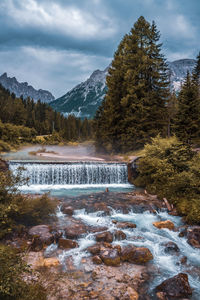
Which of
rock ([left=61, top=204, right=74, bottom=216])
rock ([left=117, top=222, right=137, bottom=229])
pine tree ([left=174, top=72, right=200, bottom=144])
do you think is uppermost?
pine tree ([left=174, top=72, right=200, bottom=144])

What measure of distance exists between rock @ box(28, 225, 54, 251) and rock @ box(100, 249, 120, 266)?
2.08m

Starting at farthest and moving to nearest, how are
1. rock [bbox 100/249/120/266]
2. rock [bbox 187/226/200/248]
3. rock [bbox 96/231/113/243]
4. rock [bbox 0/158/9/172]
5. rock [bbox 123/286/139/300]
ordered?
rock [bbox 0/158/9/172] < rock [bbox 96/231/113/243] < rock [bbox 187/226/200/248] < rock [bbox 100/249/120/266] < rock [bbox 123/286/139/300]

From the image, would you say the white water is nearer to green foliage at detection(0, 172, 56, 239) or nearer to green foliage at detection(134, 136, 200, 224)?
green foliage at detection(134, 136, 200, 224)

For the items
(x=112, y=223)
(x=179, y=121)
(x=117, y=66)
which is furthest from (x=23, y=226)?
(x=117, y=66)

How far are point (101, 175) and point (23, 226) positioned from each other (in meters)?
10.3

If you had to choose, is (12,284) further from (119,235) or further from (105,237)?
(119,235)

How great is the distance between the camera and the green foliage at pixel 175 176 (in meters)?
10.1

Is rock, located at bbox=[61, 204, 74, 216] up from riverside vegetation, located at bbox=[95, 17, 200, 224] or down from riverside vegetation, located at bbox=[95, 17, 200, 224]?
down

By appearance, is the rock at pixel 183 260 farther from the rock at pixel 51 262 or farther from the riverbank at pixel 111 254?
the rock at pixel 51 262

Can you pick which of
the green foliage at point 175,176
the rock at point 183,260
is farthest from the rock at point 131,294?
the green foliage at point 175,176

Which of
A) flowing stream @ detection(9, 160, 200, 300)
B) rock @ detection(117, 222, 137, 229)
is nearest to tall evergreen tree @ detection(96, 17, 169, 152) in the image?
flowing stream @ detection(9, 160, 200, 300)

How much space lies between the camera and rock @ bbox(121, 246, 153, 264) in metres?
6.46

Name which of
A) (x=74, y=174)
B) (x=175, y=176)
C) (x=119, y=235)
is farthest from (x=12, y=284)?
(x=74, y=174)

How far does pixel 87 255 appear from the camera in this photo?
6.71m
